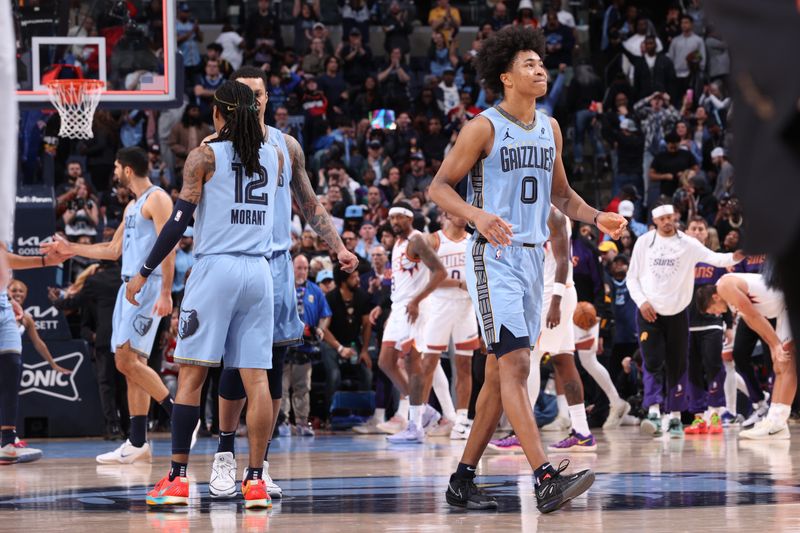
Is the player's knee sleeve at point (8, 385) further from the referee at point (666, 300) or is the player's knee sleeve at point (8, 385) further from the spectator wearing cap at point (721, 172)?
the spectator wearing cap at point (721, 172)

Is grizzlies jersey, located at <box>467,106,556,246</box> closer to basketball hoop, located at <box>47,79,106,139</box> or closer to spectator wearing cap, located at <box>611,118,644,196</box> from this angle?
basketball hoop, located at <box>47,79,106,139</box>

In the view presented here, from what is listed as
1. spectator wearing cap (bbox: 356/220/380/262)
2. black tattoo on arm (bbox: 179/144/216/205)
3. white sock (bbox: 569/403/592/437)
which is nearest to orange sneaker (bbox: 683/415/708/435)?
white sock (bbox: 569/403/592/437)

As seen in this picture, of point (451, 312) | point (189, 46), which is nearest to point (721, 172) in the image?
point (451, 312)

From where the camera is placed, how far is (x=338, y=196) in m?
16.6

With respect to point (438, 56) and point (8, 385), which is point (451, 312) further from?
point (438, 56)

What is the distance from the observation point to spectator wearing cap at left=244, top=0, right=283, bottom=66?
→ 67.9 feet

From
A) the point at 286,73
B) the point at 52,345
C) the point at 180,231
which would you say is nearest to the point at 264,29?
the point at 286,73

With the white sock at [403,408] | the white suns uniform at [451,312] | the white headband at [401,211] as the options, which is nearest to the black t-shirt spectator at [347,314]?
the white sock at [403,408]

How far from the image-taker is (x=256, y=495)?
6383 millimetres

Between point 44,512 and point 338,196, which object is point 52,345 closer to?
A: point 338,196

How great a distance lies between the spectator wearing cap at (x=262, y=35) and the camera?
67.9 feet

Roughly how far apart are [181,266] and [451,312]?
3530mm

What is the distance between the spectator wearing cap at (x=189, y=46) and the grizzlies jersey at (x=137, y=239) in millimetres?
11224

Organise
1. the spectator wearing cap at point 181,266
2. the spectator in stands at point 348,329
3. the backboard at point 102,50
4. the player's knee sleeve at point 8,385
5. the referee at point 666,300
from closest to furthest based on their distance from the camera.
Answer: the player's knee sleeve at point 8,385 → the backboard at point 102,50 → the referee at point 666,300 → the spectator wearing cap at point 181,266 → the spectator in stands at point 348,329
